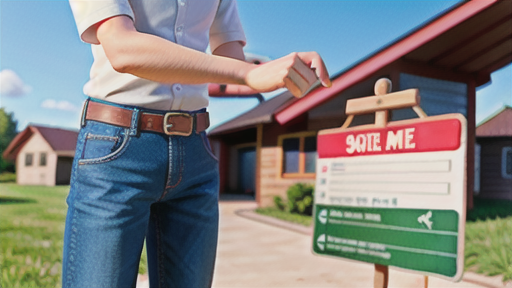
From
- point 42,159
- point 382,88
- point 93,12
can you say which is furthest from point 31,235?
point 93,12

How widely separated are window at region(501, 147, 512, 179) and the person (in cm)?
704

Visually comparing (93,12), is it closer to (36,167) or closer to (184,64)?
(184,64)

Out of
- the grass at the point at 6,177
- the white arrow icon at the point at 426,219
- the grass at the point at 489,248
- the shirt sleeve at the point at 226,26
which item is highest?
the shirt sleeve at the point at 226,26

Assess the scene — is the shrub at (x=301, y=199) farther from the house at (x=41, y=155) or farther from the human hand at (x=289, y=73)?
the human hand at (x=289, y=73)

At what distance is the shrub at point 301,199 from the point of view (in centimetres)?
614

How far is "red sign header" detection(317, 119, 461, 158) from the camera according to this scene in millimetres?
1655

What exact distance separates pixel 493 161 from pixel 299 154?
335 centimetres

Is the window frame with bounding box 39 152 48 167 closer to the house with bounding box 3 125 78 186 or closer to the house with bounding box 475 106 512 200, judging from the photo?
the house with bounding box 3 125 78 186

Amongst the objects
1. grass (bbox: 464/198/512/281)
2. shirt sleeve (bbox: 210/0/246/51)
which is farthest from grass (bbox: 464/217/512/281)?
shirt sleeve (bbox: 210/0/246/51)

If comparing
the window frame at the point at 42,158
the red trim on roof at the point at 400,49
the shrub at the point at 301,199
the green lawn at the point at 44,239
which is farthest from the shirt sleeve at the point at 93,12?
the shrub at the point at 301,199

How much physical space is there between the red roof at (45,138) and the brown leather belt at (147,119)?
193 cm

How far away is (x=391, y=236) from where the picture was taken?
74.9 inches

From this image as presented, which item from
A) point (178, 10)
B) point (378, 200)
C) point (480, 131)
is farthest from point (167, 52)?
point (480, 131)

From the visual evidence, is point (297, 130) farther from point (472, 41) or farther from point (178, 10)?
point (178, 10)
